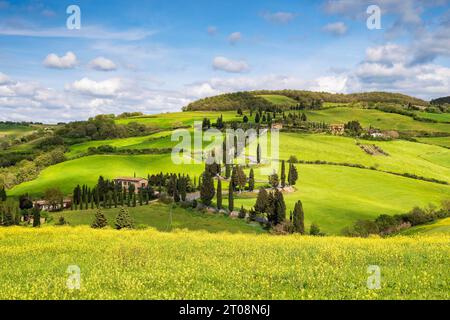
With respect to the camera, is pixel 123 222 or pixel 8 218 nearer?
pixel 123 222

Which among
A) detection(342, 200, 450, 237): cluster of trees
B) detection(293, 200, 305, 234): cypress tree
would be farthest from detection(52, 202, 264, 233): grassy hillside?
detection(342, 200, 450, 237): cluster of trees

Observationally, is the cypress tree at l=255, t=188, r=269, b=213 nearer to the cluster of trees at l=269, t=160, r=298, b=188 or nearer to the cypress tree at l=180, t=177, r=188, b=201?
the cypress tree at l=180, t=177, r=188, b=201

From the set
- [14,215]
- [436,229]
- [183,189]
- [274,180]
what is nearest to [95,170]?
[183,189]

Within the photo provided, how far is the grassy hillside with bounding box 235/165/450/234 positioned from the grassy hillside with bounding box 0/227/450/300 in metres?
68.8

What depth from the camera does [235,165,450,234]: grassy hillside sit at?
342 ft

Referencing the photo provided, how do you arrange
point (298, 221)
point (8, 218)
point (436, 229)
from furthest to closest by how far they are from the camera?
point (8, 218)
point (298, 221)
point (436, 229)

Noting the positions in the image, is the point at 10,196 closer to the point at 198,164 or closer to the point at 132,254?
the point at 198,164

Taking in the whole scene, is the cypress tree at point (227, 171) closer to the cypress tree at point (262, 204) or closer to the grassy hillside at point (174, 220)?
the grassy hillside at point (174, 220)

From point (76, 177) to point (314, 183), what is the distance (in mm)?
82576

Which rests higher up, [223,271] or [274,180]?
[223,271]

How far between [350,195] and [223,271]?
396 feet

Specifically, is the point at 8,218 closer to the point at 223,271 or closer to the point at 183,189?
the point at 183,189

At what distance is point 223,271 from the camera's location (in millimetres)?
19797
